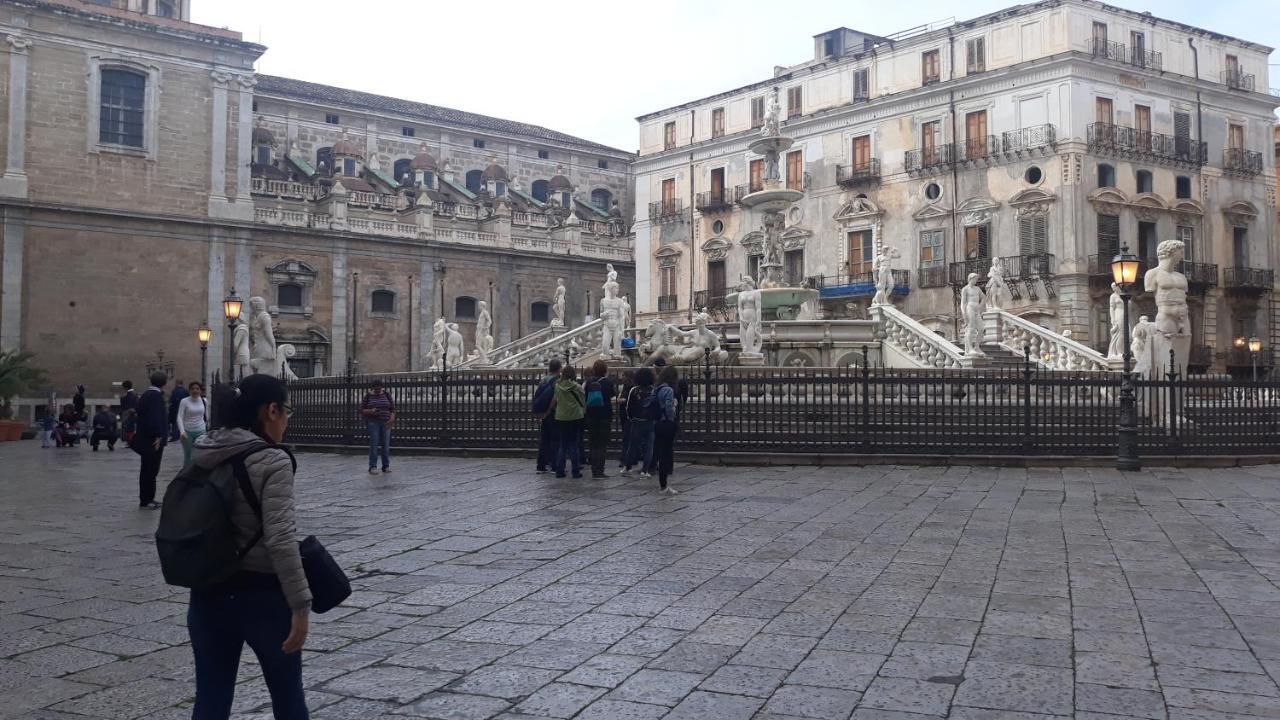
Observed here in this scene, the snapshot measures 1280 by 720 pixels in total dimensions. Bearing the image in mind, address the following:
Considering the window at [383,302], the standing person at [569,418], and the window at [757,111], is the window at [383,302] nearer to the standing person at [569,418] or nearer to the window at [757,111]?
the window at [757,111]

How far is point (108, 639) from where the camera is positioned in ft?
18.5

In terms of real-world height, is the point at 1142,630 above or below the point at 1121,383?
below

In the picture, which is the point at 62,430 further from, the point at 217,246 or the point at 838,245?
the point at 838,245

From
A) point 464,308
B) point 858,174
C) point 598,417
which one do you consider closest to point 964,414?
point 598,417

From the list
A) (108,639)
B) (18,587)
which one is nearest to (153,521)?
(18,587)

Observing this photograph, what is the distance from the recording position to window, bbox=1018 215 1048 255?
35.4 meters

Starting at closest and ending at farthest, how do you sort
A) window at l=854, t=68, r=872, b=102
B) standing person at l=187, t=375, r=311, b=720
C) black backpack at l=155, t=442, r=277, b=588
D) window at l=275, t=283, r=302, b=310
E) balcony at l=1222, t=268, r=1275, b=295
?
1. black backpack at l=155, t=442, r=277, b=588
2. standing person at l=187, t=375, r=311, b=720
3. balcony at l=1222, t=268, r=1275, b=295
4. window at l=275, t=283, r=302, b=310
5. window at l=854, t=68, r=872, b=102

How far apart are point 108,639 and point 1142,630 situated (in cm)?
556

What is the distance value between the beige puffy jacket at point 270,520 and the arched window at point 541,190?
168ft

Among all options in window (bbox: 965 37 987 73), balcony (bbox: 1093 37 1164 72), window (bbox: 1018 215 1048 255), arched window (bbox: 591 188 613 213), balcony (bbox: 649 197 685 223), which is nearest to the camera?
balcony (bbox: 1093 37 1164 72)

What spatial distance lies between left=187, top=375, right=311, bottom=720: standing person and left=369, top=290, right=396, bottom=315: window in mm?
40078

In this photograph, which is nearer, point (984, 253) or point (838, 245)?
point (984, 253)

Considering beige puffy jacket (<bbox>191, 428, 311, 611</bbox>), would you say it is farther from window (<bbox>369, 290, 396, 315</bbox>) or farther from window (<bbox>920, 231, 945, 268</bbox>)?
window (<bbox>369, 290, 396, 315</bbox>)

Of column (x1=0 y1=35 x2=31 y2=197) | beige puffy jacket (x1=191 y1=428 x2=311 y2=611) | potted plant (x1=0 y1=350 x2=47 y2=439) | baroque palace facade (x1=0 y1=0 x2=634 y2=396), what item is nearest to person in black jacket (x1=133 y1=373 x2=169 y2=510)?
beige puffy jacket (x1=191 y1=428 x2=311 y2=611)
